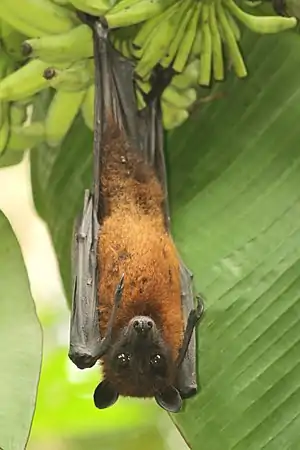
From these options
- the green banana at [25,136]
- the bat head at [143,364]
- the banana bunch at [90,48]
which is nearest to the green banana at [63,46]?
the banana bunch at [90,48]

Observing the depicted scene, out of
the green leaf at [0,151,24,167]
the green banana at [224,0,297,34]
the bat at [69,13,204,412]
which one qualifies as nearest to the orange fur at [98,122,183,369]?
the bat at [69,13,204,412]

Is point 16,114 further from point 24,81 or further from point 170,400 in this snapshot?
point 170,400

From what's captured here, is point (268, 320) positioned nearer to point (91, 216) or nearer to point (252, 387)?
point (252, 387)

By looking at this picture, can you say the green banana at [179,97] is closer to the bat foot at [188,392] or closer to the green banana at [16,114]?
the green banana at [16,114]

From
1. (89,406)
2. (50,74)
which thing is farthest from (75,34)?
(89,406)

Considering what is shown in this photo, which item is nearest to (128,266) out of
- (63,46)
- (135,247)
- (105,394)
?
(135,247)

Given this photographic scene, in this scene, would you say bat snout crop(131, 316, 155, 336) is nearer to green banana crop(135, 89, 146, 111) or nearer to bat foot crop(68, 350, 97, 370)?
bat foot crop(68, 350, 97, 370)

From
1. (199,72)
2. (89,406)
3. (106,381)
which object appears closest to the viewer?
(106,381)
